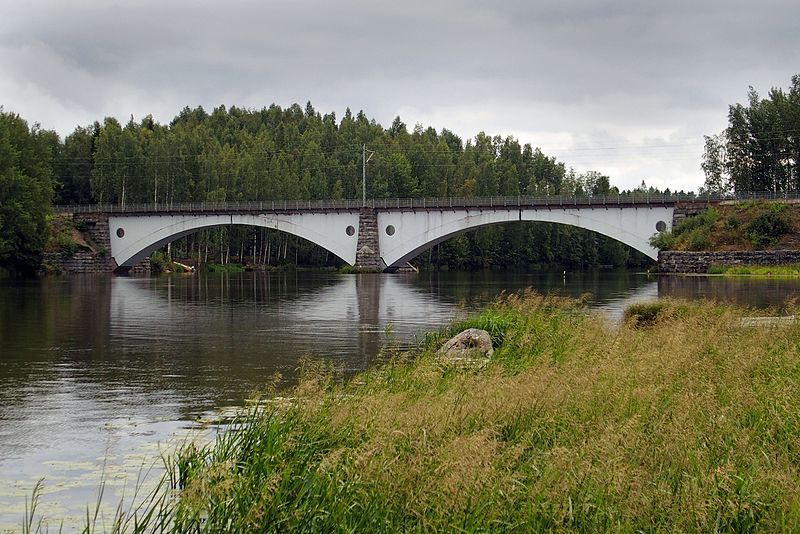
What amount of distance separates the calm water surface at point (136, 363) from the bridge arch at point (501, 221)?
35.1m

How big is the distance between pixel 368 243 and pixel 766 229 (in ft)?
113

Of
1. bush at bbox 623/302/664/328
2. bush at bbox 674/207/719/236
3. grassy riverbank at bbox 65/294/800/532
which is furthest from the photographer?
bush at bbox 674/207/719/236

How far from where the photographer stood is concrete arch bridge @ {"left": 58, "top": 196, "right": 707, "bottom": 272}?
81.1 metres

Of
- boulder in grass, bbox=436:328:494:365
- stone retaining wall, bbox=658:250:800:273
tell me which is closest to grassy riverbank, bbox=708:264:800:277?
stone retaining wall, bbox=658:250:800:273

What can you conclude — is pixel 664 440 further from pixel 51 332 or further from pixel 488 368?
pixel 51 332

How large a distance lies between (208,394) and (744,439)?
9.65m

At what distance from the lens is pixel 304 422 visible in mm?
10180

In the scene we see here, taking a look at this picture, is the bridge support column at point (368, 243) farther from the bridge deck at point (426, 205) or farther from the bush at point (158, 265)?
the bush at point (158, 265)

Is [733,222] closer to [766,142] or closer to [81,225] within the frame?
[766,142]

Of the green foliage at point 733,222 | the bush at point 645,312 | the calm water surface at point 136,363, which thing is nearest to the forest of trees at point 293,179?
the green foliage at point 733,222

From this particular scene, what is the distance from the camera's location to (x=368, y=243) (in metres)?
89.9

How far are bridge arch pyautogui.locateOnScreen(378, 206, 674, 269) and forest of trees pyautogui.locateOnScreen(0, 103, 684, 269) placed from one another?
25444 millimetres

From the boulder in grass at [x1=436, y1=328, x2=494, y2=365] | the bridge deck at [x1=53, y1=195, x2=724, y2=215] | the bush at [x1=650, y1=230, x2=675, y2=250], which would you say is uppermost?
the bridge deck at [x1=53, y1=195, x2=724, y2=215]

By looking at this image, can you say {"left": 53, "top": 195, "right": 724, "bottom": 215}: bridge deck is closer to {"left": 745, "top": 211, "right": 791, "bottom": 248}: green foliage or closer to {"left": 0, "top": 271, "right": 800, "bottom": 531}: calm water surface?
{"left": 745, "top": 211, "right": 791, "bottom": 248}: green foliage
